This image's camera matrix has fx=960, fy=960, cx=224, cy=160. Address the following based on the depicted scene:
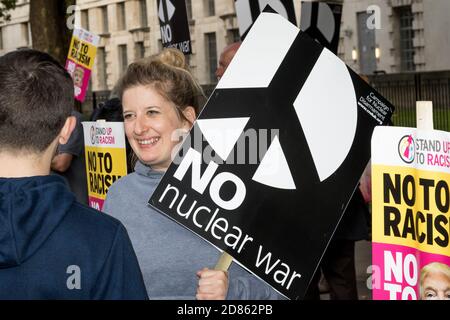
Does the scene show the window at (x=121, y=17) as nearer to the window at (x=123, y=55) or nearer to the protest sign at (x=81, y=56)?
the window at (x=123, y=55)

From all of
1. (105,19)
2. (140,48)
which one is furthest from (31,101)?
(105,19)

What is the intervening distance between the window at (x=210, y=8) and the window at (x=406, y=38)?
10.2 metres

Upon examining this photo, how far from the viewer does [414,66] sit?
109ft

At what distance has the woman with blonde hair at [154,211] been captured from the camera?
3.07m

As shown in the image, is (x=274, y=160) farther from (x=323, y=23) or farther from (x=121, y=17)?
(x=121, y=17)

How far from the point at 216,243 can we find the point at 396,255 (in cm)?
64

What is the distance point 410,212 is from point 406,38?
1228 inches

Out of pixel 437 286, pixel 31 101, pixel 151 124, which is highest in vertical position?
pixel 31 101

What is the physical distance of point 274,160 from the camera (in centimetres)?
302

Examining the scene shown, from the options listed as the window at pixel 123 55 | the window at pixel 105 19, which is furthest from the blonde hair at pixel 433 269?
the window at pixel 123 55

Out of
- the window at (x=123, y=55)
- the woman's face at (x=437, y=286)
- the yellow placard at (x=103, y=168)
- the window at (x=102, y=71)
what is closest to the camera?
the woman's face at (x=437, y=286)

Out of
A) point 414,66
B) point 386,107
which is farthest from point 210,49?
point 386,107
